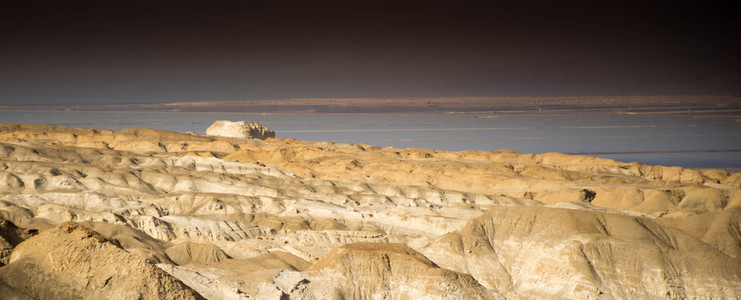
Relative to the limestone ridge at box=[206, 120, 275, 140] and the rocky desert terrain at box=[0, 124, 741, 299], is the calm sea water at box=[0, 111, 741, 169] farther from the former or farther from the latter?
the rocky desert terrain at box=[0, 124, 741, 299]

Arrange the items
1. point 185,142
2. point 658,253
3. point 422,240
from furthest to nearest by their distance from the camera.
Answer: point 185,142 < point 422,240 < point 658,253

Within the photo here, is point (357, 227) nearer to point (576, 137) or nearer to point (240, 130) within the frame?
point (240, 130)

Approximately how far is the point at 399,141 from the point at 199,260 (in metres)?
103

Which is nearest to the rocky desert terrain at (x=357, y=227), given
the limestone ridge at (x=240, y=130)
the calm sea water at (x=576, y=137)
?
the calm sea water at (x=576, y=137)

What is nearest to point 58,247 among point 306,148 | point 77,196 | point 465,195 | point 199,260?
point 199,260

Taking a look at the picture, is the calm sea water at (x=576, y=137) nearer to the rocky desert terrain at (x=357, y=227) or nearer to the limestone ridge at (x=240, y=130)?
the limestone ridge at (x=240, y=130)

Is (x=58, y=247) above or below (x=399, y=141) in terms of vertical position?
above

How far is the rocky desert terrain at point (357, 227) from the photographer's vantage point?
25312 millimetres

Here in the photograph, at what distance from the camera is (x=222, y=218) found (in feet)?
195

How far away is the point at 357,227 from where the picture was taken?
190 ft

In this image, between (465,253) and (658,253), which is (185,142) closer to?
(465,253)

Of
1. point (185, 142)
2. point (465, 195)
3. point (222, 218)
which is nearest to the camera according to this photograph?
point (222, 218)

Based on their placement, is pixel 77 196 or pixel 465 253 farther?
pixel 77 196

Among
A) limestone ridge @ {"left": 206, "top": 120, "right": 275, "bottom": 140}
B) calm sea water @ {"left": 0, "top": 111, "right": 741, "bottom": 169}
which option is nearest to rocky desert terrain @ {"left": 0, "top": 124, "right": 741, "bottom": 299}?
calm sea water @ {"left": 0, "top": 111, "right": 741, "bottom": 169}
